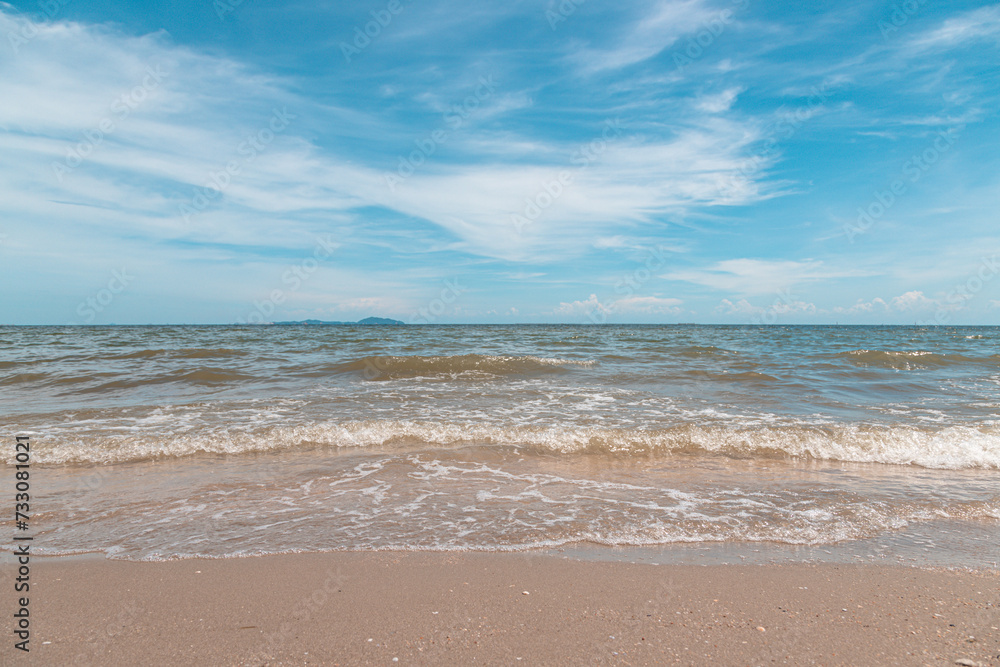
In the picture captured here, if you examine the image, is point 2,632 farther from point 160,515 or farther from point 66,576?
point 160,515

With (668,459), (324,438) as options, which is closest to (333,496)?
(324,438)

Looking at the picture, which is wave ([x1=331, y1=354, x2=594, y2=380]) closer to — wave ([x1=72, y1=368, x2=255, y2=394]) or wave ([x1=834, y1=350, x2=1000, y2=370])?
wave ([x1=72, y1=368, x2=255, y2=394])

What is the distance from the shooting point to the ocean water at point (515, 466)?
407 cm

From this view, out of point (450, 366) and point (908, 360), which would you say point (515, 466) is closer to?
point (450, 366)

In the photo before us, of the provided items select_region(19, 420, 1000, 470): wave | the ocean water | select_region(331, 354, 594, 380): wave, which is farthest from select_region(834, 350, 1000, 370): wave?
select_region(19, 420, 1000, 470): wave

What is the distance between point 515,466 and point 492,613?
11.2 feet

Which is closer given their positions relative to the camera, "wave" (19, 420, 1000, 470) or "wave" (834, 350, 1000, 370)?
"wave" (19, 420, 1000, 470)

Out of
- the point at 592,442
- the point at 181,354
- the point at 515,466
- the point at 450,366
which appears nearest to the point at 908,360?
the point at 450,366

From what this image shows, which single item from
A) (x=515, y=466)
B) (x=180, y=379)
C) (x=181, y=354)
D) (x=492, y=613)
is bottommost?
(x=515, y=466)

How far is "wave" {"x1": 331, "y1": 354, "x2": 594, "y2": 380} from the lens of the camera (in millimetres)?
15680

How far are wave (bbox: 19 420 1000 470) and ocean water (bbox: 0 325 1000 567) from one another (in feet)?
0.12

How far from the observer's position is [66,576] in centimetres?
341

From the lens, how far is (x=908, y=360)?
19.0 meters

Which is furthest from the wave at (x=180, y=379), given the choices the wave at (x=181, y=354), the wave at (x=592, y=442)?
the wave at (x=592, y=442)
